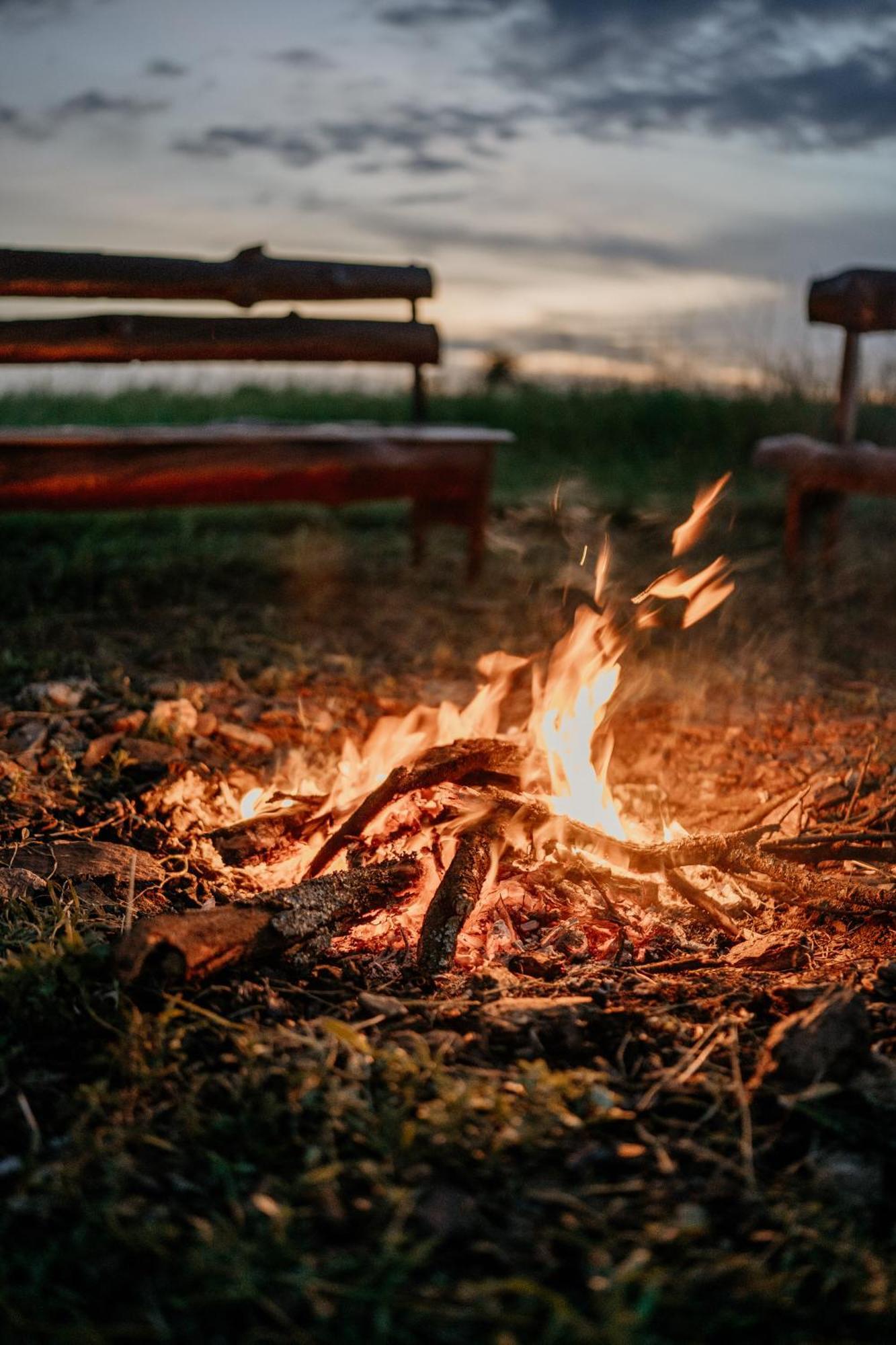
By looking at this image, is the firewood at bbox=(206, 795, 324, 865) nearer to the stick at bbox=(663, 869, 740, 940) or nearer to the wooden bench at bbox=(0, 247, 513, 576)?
the stick at bbox=(663, 869, 740, 940)

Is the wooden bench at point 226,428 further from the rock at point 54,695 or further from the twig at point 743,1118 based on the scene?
the twig at point 743,1118

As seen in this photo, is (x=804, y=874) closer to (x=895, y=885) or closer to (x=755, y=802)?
(x=895, y=885)

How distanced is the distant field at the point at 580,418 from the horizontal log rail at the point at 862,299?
7.70 feet

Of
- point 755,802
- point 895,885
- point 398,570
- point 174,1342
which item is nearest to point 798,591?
point 398,570

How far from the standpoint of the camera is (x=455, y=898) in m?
2.37

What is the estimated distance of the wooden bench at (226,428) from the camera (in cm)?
428

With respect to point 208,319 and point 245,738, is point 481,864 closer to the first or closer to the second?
point 245,738

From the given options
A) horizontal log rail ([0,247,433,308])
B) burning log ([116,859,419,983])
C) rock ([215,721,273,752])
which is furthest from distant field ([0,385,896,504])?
burning log ([116,859,419,983])

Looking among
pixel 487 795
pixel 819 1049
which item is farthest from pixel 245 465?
pixel 819 1049

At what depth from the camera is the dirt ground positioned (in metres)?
1.39

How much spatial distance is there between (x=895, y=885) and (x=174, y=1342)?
188cm

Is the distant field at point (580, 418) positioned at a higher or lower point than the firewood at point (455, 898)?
higher

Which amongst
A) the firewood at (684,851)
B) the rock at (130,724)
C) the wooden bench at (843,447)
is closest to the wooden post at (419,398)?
the wooden bench at (843,447)

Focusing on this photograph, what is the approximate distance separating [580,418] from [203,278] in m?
5.69
